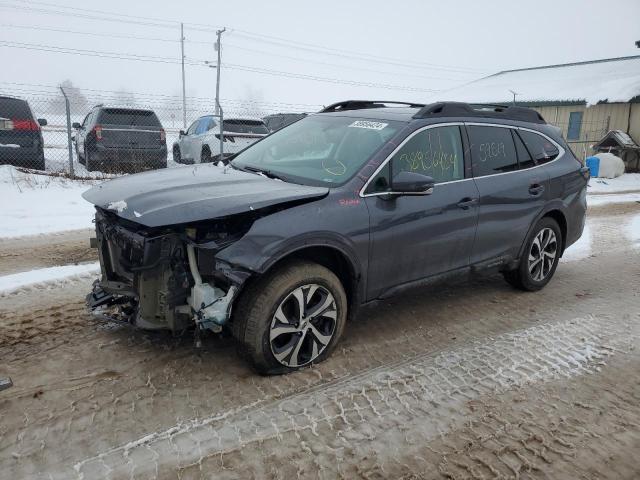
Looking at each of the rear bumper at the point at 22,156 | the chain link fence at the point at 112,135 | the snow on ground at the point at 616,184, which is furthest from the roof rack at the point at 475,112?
the snow on ground at the point at 616,184

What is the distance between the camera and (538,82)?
2731cm

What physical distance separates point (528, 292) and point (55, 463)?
4465 mm

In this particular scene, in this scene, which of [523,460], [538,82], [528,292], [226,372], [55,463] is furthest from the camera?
[538,82]

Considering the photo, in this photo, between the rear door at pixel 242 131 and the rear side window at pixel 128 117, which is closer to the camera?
the rear side window at pixel 128 117

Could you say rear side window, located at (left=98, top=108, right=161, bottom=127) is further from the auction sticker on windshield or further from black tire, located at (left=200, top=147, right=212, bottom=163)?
the auction sticker on windshield

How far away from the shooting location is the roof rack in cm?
414

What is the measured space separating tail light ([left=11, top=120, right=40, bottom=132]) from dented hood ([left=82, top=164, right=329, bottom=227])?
787cm

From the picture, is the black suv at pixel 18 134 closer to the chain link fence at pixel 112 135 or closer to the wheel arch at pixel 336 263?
the chain link fence at pixel 112 135

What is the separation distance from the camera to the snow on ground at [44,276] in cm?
475

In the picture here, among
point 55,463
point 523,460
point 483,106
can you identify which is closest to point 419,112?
point 483,106

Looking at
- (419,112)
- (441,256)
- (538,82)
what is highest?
(538,82)

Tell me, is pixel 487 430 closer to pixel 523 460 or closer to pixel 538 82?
pixel 523 460

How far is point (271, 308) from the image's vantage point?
3105 millimetres

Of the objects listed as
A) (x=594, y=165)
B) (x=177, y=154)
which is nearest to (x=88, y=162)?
(x=177, y=154)
